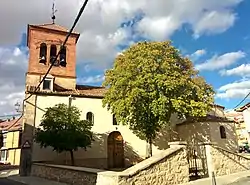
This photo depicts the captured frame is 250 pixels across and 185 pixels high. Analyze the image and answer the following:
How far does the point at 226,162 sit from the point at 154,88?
818cm

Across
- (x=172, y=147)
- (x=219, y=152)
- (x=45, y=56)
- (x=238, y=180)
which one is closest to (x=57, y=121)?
(x=45, y=56)

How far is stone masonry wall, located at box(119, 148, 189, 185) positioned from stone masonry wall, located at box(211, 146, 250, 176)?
2.05 metres

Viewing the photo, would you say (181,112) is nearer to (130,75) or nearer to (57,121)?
(130,75)

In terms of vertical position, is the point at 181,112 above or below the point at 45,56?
→ below

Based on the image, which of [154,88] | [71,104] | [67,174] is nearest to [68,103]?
[71,104]

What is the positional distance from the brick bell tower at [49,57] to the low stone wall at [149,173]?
1473cm

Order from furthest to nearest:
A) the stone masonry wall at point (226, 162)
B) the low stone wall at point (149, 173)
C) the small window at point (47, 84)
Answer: the small window at point (47, 84), the stone masonry wall at point (226, 162), the low stone wall at point (149, 173)

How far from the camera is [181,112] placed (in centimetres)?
1997

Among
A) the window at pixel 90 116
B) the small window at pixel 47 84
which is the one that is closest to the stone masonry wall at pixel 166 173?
the window at pixel 90 116

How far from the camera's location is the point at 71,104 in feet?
77.9

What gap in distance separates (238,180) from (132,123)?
11.2 m

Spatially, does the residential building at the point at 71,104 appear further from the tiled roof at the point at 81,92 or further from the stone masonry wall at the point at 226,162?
the stone masonry wall at the point at 226,162

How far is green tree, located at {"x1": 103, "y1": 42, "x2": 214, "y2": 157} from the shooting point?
761 inches

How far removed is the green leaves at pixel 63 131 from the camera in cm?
1944
